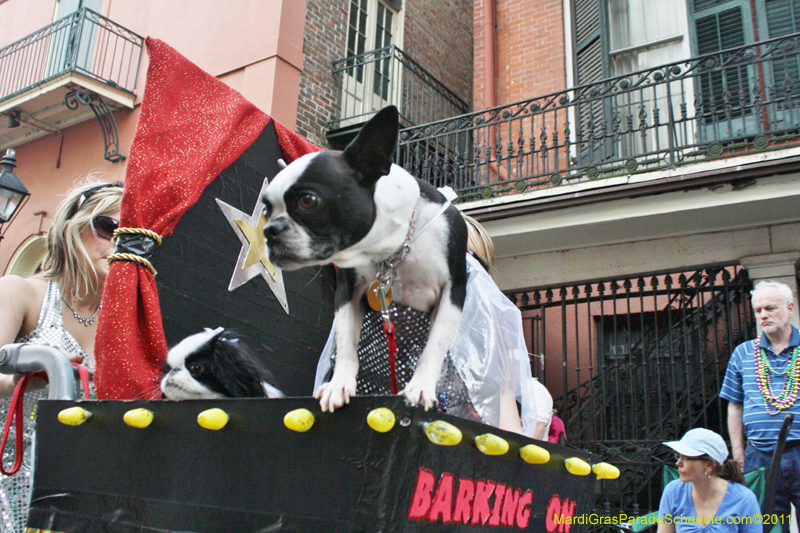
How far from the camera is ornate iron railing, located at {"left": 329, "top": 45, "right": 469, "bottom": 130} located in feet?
33.8

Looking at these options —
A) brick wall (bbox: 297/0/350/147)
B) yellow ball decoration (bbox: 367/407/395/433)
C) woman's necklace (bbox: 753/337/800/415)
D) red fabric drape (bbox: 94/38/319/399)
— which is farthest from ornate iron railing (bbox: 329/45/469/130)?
yellow ball decoration (bbox: 367/407/395/433)

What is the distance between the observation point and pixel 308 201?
1.34 meters

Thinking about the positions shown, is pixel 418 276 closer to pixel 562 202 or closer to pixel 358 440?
pixel 358 440

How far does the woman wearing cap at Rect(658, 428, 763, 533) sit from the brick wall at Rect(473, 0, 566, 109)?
7.04 meters

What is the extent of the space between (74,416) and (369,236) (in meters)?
0.89

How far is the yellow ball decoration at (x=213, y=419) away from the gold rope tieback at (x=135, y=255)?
2.41 ft

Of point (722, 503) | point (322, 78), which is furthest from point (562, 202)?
point (322, 78)

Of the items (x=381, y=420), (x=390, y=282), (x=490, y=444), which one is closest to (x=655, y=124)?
(x=390, y=282)

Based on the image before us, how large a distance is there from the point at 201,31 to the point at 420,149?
4.19 m

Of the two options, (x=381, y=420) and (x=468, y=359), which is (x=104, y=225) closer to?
(x=468, y=359)

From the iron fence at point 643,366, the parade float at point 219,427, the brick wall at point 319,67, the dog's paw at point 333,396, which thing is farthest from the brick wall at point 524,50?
the dog's paw at point 333,396

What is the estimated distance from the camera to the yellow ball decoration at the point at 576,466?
1698 mm

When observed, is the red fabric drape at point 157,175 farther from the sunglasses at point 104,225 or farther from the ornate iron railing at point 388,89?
the ornate iron railing at point 388,89

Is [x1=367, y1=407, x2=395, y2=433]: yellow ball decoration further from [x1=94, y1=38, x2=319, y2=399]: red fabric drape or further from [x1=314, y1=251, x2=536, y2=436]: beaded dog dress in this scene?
[x1=94, y1=38, x2=319, y2=399]: red fabric drape
